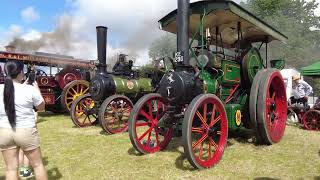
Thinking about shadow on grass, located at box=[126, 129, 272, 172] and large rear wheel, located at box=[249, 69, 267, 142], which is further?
large rear wheel, located at box=[249, 69, 267, 142]

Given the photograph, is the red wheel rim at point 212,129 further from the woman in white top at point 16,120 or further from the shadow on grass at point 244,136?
the woman in white top at point 16,120

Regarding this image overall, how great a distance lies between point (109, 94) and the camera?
812 centimetres

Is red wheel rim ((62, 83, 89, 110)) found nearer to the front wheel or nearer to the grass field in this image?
the grass field

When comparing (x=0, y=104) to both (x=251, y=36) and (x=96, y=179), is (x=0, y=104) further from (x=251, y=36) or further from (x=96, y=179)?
Result: (x=251, y=36)

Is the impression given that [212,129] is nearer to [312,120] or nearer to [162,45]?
[312,120]

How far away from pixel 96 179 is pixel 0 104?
56.1 inches

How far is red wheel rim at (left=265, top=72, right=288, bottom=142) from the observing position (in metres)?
5.66

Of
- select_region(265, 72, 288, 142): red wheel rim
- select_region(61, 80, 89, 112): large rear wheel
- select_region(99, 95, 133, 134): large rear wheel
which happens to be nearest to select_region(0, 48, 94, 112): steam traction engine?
select_region(61, 80, 89, 112): large rear wheel

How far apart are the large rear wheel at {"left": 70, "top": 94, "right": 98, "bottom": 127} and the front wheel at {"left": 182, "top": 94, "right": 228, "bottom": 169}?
3864mm

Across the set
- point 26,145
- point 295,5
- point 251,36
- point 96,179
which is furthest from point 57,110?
point 295,5

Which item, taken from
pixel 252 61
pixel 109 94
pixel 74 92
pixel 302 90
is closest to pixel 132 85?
pixel 109 94

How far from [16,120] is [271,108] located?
4.26m

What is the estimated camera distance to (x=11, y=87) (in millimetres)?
2939

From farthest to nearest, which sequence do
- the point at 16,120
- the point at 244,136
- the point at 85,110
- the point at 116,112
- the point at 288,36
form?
the point at 288,36
the point at 85,110
the point at 116,112
the point at 244,136
the point at 16,120
